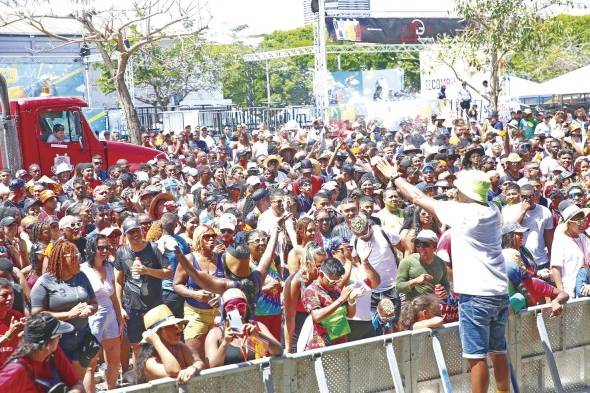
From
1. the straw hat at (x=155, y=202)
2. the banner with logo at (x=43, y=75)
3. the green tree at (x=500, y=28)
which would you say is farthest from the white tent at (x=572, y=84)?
the banner with logo at (x=43, y=75)

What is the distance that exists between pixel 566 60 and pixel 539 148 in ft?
155

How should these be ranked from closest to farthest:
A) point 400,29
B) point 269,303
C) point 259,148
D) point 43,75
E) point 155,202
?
point 269,303, point 155,202, point 259,148, point 400,29, point 43,75

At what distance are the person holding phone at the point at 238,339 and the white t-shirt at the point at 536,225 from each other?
4.70m

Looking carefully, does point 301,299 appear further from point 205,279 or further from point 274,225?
point 274,225

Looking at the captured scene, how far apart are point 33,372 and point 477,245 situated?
9.25 feet

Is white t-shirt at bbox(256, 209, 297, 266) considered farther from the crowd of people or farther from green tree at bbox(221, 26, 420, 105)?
green tree at bbox(221, 26, 420, 105)

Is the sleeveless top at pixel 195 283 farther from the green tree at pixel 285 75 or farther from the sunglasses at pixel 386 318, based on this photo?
the green tree at pixel 285 75

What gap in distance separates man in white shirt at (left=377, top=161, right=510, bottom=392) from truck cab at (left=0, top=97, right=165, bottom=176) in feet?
44.7

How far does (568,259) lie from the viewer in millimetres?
9352

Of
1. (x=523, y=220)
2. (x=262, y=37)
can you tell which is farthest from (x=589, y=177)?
(x=262, y=37)

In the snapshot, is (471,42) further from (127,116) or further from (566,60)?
(566,60)

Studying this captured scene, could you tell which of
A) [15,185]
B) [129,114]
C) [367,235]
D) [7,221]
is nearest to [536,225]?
[367,235]

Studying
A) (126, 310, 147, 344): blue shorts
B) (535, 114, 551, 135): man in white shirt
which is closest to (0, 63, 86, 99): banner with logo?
(535, 114, 551, 135): man in white shirt

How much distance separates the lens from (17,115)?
19781 mm
